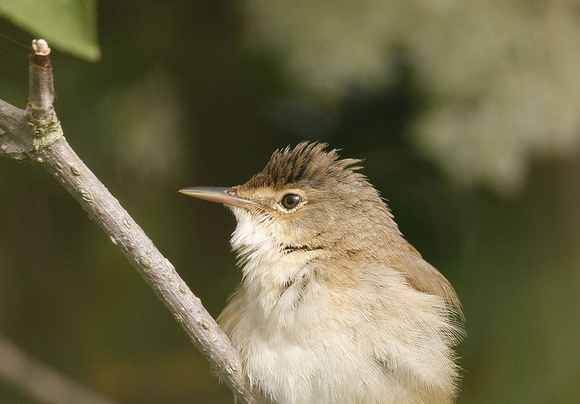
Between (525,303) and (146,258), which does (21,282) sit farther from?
(525,303)

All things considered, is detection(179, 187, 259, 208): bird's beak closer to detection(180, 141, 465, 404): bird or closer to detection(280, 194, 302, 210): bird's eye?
detection(180, 141, 465, 404): bird

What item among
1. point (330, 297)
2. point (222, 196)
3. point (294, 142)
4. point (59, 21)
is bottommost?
point (330, 297)

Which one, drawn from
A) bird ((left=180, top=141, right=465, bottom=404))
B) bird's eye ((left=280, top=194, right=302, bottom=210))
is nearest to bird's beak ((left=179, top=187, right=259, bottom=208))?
bird ((left=180, top=141, right=465, bottom=404))

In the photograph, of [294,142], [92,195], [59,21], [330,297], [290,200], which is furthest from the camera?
[294,142]

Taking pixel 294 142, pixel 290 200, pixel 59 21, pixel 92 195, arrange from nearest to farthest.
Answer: pixel 59 21 < pixel 92 195 < pixel 290 200 < pixel 294 142

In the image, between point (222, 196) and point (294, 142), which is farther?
point (294, 142)

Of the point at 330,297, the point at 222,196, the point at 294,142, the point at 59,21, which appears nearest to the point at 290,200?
the point at 222,196

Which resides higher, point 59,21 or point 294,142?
point 59,21

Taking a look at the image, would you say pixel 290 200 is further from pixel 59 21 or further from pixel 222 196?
pixel 59 21
